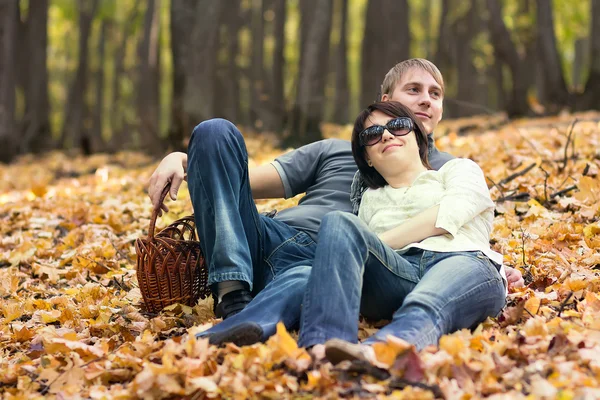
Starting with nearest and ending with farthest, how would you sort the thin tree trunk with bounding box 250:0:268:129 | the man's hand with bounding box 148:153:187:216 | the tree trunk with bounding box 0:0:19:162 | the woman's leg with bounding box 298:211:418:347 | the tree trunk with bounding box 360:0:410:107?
the woman's leg with bounding box 298:211:418:347, the man's hand with bounding box 148:153:187:216, the tree trunk with bounding box 0:0:19:162, the tree trunk with bounding box 360:0:410:107, the thin tree trunk with bounding box 250:0:268:129

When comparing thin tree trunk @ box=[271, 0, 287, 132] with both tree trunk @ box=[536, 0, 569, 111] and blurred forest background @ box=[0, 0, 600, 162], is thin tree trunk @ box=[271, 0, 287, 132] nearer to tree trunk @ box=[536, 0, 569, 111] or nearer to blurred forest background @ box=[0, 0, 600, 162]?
blurred forest background @ box=[0, 0, 600, 162]

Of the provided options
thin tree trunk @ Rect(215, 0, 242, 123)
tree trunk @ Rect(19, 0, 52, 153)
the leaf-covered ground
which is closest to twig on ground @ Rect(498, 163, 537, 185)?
the leaf-covered ground

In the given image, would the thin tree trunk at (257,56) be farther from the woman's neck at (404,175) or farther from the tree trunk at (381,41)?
the woman's neck at (404,175)

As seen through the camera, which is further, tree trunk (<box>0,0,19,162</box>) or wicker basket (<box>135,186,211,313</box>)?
tree trunk (<box>0,0,19,162</box>)

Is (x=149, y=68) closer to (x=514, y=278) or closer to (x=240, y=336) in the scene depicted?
(x=514, y=278)

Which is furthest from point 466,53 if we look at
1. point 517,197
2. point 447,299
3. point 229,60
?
point 447,299

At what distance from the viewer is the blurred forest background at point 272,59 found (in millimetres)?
11195

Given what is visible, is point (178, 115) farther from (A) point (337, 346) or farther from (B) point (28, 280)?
(A) point (337, 346)

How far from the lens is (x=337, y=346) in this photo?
8.12ft

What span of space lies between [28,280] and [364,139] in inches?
112

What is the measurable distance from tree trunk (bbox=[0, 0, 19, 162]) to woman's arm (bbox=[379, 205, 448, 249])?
11.8 meters

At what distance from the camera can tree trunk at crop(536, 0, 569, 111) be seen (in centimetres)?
1273

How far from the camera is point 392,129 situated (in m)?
3.49

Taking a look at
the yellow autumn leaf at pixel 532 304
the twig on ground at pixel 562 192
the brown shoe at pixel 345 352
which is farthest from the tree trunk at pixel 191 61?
the brown shoe at pixel 345 352
